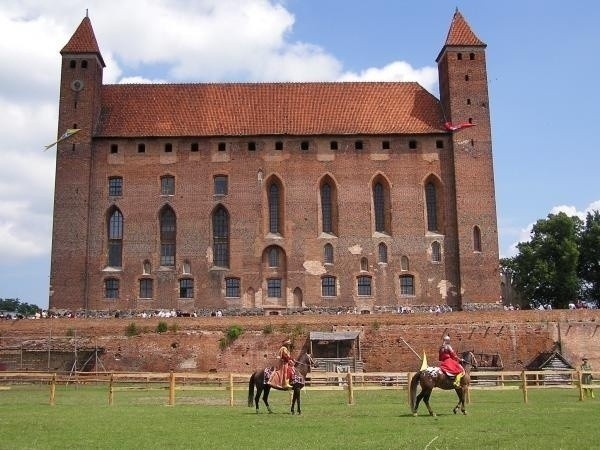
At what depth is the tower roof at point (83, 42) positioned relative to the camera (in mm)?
47469

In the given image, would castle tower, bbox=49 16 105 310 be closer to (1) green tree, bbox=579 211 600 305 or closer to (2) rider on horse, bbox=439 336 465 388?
(2) rider on horse, bbox=439 336 465 388

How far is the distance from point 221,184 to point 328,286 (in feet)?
31.4

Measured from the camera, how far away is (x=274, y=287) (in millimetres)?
46000

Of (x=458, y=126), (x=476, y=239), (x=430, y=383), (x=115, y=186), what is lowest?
(x=430, y=383)

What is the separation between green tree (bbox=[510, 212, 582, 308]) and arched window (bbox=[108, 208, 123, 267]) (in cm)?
2981

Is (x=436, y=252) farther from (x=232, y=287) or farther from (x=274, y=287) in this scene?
(x=232, y=287)

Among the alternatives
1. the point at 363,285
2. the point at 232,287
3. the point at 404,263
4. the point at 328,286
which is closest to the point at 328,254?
the point at 328,286

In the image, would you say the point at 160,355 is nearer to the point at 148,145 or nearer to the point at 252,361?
the point at 252,361

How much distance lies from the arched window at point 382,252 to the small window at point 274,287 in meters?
6.60

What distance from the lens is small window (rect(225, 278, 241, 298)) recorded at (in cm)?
4559

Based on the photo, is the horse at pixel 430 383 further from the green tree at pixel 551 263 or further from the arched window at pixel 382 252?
the green tree at pixel 551 263

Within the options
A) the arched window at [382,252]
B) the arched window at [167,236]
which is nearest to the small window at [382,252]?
the arched window at [382,252]

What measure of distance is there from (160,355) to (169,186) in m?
13.2

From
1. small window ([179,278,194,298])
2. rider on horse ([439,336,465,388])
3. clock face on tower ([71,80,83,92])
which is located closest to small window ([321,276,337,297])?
small window ([179,278,194,298])
